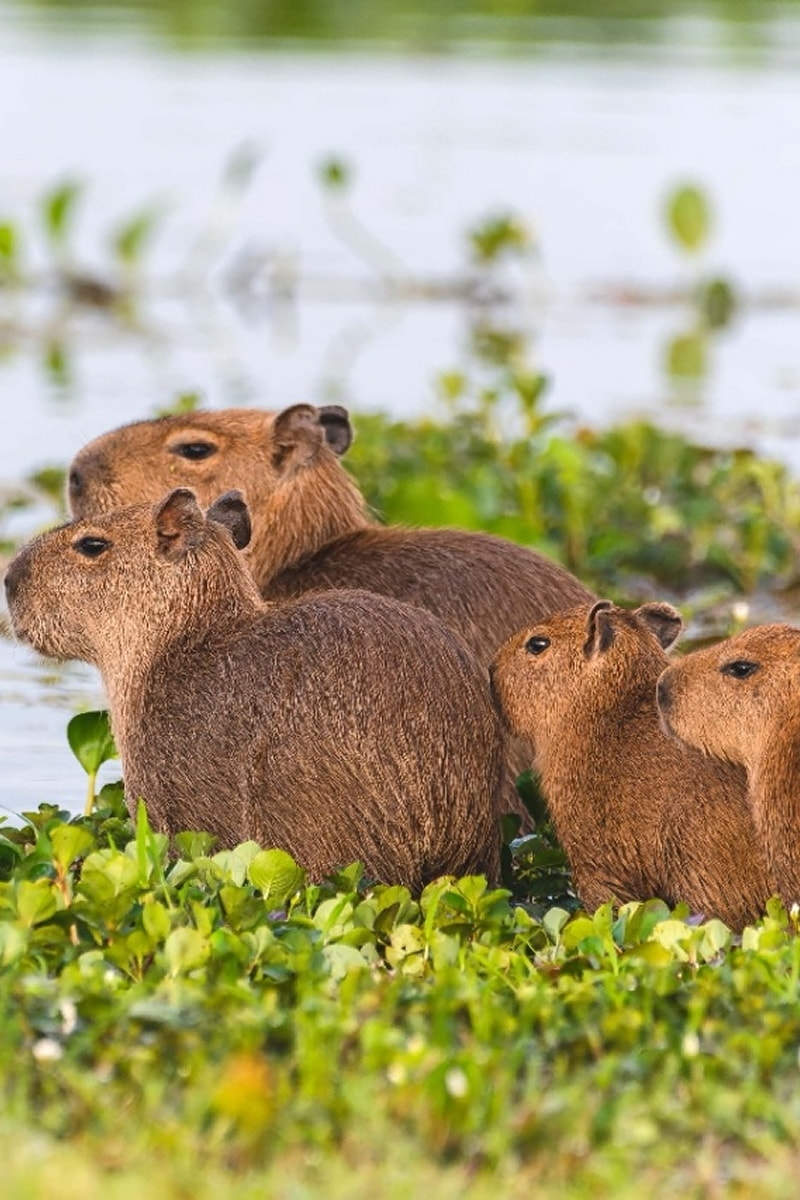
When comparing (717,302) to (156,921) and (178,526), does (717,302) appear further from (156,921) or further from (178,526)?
(156,921)

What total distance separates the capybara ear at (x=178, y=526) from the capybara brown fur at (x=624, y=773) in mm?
777

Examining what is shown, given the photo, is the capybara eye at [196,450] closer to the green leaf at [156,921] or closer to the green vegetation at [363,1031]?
the green vegetation at [363,1031]

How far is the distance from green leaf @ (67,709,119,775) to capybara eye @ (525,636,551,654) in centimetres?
100

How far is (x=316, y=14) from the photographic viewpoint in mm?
27094

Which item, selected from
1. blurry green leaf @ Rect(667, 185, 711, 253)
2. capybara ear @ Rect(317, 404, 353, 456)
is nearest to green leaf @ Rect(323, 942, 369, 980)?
capybara ear @ Rect(317, 404, 353, 456)

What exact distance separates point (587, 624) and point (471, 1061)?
1.85m

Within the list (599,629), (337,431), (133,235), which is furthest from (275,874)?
(133,235)

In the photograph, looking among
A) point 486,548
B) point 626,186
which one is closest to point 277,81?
point 626,186

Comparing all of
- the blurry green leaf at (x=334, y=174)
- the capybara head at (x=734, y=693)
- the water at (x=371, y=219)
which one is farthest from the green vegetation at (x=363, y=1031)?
the blurry green leaf at (x=334, y=174)

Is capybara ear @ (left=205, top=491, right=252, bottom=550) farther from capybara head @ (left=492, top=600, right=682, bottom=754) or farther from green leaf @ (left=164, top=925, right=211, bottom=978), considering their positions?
green leaf @ (left=164, top=925, right=211, bottom=978)

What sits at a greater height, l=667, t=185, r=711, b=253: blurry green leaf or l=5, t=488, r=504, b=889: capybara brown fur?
l=5, t=488, r=504, b=889: capybara brown fur

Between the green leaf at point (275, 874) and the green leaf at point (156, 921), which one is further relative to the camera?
the green leaf at point (275, 874)

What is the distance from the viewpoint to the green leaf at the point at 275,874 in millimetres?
4961

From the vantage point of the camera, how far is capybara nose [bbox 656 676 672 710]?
17.7 feet
